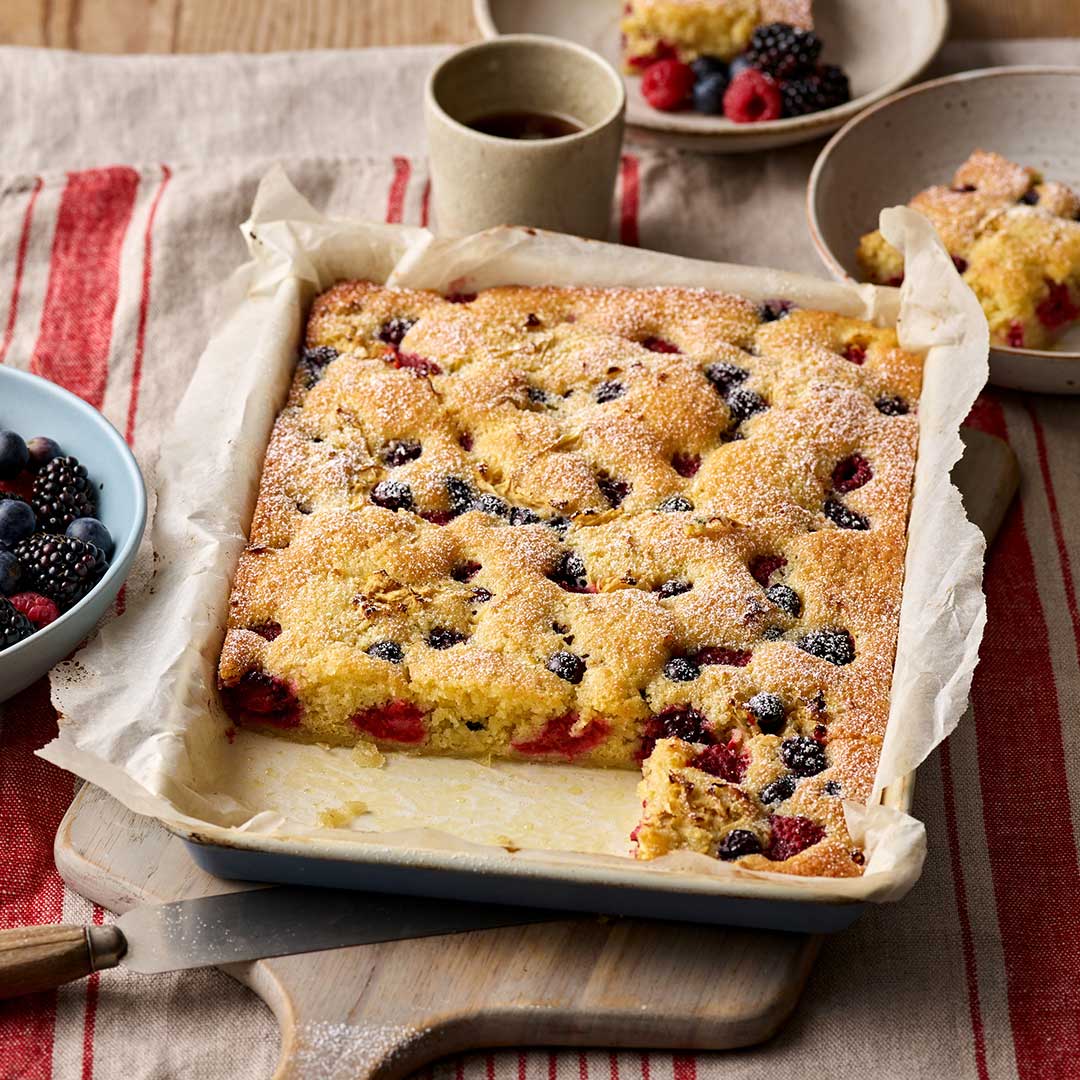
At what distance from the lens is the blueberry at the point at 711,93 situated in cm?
405

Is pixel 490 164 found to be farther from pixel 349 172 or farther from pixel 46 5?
pixel 46 5

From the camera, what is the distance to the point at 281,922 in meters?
2.37

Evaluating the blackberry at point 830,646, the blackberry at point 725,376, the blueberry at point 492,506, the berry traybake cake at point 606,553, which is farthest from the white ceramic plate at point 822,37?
the blackberry at point 830,646

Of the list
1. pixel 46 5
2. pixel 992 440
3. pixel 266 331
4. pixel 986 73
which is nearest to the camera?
pixel 266 331

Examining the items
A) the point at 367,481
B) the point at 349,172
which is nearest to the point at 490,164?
the point at 349,172

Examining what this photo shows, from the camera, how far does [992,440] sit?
130 inches

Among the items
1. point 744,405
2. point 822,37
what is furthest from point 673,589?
point 822,37

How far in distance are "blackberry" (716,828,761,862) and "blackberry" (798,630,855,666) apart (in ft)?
1.28

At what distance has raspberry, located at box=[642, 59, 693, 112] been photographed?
159 inches

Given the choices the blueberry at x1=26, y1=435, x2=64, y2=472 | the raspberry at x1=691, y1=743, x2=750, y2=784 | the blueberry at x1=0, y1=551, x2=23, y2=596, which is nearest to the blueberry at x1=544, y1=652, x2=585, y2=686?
the raspberry at x1=691, y1=743, x2=750, y2=784

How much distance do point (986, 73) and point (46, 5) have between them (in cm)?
287

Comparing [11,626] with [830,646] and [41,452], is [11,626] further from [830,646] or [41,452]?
[830,646]

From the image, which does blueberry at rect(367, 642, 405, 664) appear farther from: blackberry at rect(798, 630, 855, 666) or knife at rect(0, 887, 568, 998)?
blackberry at rect(798, 630, 855, 666)

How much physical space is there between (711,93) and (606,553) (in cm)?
188
